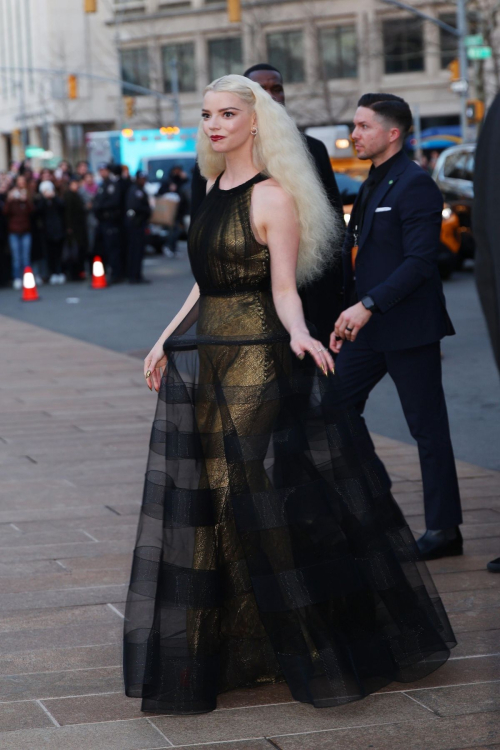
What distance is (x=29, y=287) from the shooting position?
18.8 m

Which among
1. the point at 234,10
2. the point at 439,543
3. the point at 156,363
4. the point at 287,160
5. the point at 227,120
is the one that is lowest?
the point at 439,543

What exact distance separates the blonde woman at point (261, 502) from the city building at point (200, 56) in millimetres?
47754

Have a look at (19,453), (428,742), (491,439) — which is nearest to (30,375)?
(19,453)

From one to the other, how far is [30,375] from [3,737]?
7.82 metres

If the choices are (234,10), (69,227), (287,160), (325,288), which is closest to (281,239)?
(287,160)

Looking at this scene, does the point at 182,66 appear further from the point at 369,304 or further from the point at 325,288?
the point at 369,304

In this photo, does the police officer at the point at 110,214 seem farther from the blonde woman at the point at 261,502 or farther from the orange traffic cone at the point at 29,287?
the blonde woman at the point at 261,502

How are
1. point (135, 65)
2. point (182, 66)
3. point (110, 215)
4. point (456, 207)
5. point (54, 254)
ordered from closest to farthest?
point (456, 207) → point (110, 215) → point (54, 254) → point (182, 66) → point (135, 65)

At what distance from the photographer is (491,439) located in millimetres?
7547

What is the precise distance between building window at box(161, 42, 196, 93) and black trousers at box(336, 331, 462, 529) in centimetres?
6599

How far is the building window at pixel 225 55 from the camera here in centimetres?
6700

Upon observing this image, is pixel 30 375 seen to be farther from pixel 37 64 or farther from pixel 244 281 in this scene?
pixel 37 64

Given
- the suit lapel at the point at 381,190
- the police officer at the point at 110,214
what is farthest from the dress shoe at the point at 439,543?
the police officer at the point at 110,214

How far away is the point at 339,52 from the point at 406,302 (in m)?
60.7
